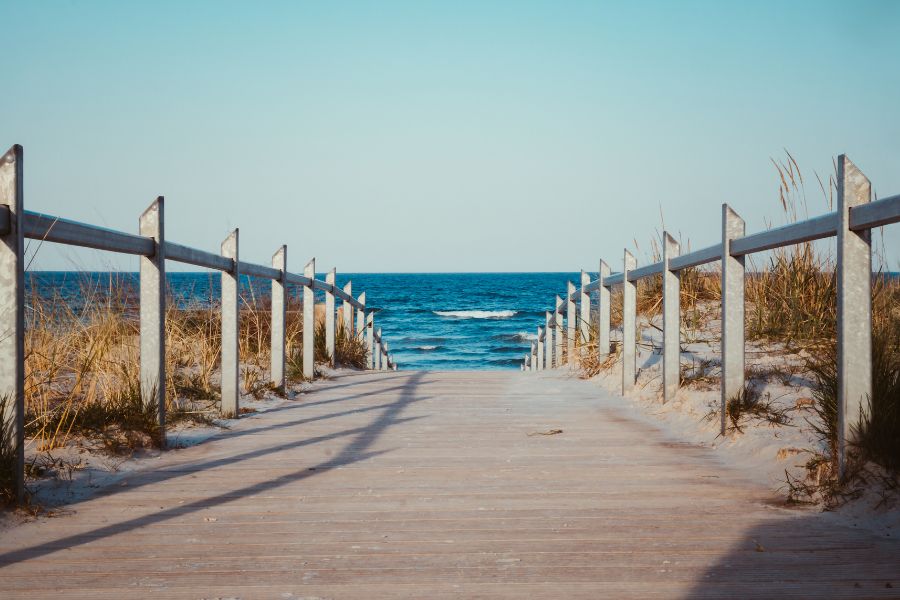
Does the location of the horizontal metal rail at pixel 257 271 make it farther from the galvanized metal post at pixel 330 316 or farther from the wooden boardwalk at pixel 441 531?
the galvanized metal post at pixel 330 316

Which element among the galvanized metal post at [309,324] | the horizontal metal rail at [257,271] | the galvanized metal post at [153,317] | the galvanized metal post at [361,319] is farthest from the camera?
the galvanized metal post at [361,319]

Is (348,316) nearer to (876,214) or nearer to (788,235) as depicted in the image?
(788,235)

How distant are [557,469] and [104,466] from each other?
1.96 meters

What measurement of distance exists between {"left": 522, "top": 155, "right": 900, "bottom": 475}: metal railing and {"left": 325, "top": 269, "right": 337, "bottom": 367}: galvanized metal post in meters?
2.79

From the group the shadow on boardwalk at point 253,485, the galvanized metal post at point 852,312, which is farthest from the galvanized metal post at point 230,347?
the galvanized metal post at point 852,312

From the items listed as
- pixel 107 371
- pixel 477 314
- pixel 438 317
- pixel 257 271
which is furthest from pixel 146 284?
pixel 477 314

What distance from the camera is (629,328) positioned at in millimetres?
5781

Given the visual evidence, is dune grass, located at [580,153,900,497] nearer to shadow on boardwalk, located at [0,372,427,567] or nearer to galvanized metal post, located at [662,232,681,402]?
galvanized metal post, located at [662,232,681,402]

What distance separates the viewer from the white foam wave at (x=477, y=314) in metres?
38.4

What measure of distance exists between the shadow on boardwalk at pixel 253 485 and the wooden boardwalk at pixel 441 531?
0.04 feet

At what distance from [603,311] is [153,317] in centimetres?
407

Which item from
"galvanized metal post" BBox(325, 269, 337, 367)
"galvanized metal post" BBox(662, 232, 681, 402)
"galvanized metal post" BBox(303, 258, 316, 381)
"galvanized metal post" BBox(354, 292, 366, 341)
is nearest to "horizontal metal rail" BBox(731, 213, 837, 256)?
"galvanized metal post" BBox(662, 232, 681, 402)

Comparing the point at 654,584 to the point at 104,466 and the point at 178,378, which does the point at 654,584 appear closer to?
the point at 104,466

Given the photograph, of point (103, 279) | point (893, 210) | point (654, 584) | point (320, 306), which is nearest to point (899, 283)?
point (893, 210)
